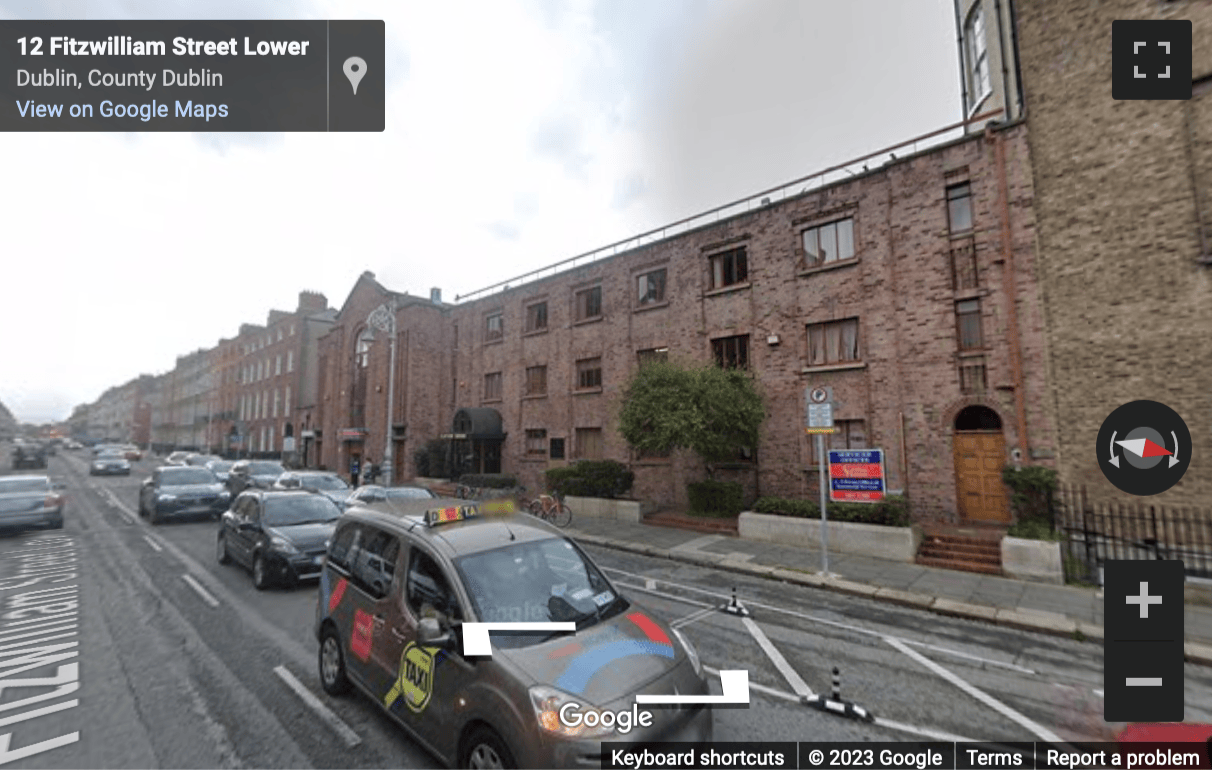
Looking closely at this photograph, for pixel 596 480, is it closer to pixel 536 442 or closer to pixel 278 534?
pixel 536 442

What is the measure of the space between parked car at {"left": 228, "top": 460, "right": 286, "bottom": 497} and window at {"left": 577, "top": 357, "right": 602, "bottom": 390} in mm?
13540

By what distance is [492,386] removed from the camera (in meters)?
26.3

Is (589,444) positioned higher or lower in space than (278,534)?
higher

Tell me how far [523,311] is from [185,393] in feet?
240

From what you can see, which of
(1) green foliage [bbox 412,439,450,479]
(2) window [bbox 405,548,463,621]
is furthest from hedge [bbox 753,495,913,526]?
(1) green foliage [bbox 412,439,450,479]

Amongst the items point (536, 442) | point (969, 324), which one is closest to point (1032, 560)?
point (969, 324)

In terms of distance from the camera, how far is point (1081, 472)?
11.3m

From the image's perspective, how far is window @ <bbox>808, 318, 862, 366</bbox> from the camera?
1461cm

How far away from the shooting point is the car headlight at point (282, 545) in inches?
338

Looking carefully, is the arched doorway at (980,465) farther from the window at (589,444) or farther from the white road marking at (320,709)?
the white road marking at (320,709)

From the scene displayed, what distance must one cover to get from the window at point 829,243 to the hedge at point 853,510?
24.1 feet

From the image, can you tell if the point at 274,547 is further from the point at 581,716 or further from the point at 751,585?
the point at 751,585

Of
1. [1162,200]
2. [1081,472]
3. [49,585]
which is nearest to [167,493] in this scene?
[49,585]

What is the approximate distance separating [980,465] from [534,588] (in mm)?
12910
